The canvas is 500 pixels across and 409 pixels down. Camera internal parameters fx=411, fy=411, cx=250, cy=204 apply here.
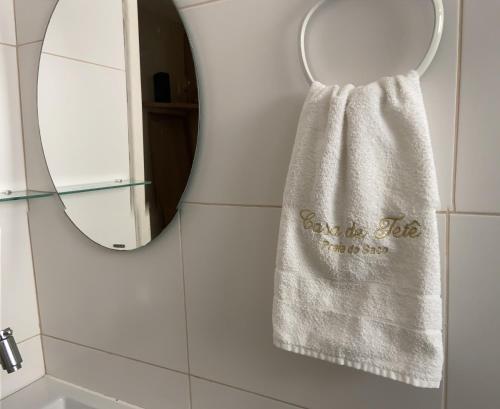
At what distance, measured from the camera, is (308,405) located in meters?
0.72

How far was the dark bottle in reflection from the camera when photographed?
30.1 inches

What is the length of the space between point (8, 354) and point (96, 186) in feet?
1.17

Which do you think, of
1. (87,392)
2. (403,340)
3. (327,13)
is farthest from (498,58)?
(87,392)

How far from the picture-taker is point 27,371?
0.98 metres

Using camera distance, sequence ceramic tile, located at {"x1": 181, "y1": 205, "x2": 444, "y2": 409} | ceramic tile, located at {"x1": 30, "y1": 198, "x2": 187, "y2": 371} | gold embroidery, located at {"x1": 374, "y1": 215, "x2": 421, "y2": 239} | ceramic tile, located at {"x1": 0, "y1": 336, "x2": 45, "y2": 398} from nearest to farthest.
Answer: gold embroidery, located at {"x1": 374, "y1": 215, "x2": 421, "y2": 239}, ceramic tile, located at {"x1": 181, "y1": 205, "x2": 444, "y2": 409}, ceramic tile, located at {"x1": 30, "y1": 198, "x2": 187, "y2": 371}, ceramic tile, located at {"x1": 0, "y1": 336, "x2": 45, "y2": 398}

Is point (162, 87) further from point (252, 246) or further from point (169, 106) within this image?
point (252, 246)

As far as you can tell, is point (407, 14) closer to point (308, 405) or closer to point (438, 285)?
point (438, 285)

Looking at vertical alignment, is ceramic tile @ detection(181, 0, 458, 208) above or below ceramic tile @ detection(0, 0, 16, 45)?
below

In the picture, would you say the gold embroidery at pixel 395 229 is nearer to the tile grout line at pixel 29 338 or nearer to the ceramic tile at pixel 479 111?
the ceramic tile at pixel 479 111

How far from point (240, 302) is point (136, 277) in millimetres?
243

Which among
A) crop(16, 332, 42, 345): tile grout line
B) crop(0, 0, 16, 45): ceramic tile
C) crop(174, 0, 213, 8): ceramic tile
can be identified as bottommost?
crop(16, 332, 42, 345): tile grout line

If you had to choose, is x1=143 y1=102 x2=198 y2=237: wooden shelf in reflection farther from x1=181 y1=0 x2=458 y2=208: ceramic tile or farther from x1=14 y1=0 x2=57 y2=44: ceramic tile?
x1=14 y1=0 x2=57 y2=44: ceramic tile

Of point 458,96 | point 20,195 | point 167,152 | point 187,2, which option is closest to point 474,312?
point 458,96

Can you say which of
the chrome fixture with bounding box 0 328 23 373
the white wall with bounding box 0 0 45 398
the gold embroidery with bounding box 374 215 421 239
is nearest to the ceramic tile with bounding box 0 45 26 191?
the white wall with bounding box 0 0 45 398
